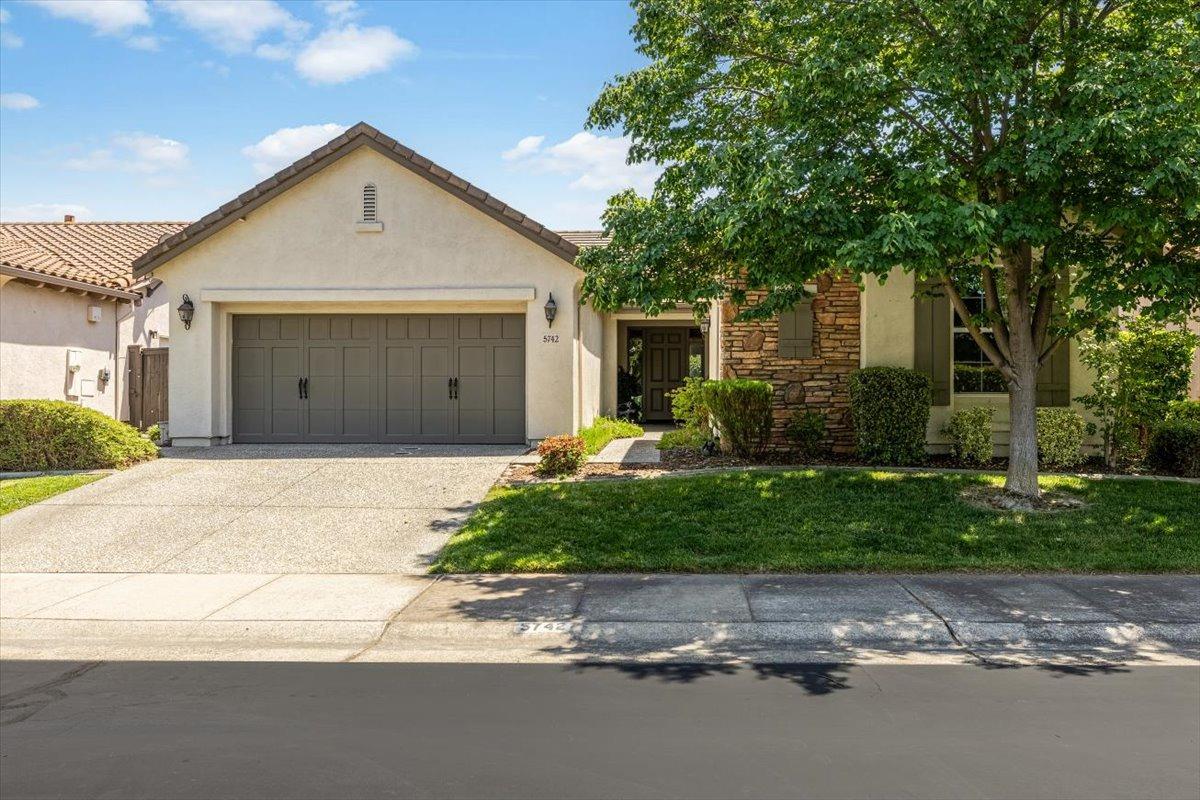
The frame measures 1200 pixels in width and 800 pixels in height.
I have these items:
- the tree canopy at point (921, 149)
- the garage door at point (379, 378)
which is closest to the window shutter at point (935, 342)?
the tree canopy at point (921, 149)

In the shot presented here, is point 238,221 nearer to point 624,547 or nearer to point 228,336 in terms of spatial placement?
point 228,336

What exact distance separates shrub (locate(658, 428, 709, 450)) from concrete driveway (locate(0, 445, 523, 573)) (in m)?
2.70

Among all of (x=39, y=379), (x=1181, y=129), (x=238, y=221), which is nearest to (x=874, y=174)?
(x=1181, y=129)

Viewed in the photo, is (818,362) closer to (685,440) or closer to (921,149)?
(685,440)

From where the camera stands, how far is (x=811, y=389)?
1377 cm

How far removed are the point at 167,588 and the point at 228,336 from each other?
8190 mm

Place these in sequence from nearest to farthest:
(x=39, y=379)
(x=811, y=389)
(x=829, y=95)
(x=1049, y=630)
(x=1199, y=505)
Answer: (x=1049, y=630), (x=829, y=95), (x=1199, y=505), (x=811, y=389), (x=39, y=379)

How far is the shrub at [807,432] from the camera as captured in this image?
13.1 metres

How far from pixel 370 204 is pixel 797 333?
7241 mm

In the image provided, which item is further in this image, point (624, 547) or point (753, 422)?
point (753, 422)

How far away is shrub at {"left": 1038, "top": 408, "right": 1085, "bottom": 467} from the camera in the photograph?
41.0 feet

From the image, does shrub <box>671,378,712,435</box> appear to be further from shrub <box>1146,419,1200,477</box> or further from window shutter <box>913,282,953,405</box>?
shrub <box>1146,419,1200,477</box>

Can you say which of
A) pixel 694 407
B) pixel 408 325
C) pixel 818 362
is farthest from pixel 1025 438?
pixel 408 325

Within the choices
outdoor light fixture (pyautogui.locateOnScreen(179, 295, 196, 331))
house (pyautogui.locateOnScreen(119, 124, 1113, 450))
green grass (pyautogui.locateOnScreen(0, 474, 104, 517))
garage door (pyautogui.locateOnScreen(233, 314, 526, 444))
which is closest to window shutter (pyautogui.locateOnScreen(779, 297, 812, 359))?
house (pyautogui.locateOnScreen(119, 124, 1113, 450))
